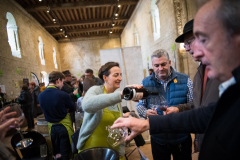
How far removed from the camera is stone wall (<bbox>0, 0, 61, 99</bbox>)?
23.4 ft

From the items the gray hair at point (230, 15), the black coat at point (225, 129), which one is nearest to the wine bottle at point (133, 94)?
the black coat at point (225, 129)

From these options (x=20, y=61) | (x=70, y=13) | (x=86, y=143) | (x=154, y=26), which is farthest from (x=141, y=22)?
(x=86, y=143)

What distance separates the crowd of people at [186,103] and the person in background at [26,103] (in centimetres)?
382

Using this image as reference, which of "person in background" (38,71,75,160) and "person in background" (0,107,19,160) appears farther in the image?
"person in background" (38,71,75,160)

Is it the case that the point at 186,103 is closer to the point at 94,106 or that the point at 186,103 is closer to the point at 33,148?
the point at 94,106

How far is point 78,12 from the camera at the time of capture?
12.6 metres

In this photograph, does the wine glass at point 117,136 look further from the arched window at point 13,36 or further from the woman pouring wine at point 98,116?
the arched window at point 13,36

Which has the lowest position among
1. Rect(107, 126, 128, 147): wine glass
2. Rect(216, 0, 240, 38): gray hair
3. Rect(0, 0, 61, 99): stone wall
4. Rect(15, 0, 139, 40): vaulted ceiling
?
Rect(107, 126, 128, 147): wine glass

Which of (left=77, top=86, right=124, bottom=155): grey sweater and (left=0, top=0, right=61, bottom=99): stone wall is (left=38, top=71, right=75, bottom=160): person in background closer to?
(left=77, top=86, right=124, bottom=155): grey sweater

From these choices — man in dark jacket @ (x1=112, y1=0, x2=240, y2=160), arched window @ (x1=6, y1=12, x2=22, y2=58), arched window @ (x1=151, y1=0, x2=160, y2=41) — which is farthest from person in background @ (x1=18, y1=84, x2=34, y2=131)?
arched window @ (x1=151, y1=0, x2=160, y2=41)

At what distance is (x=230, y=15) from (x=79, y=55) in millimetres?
19699

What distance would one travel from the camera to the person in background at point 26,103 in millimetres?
5793

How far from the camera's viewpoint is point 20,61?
870 centimetres

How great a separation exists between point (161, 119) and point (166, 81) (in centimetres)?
101
